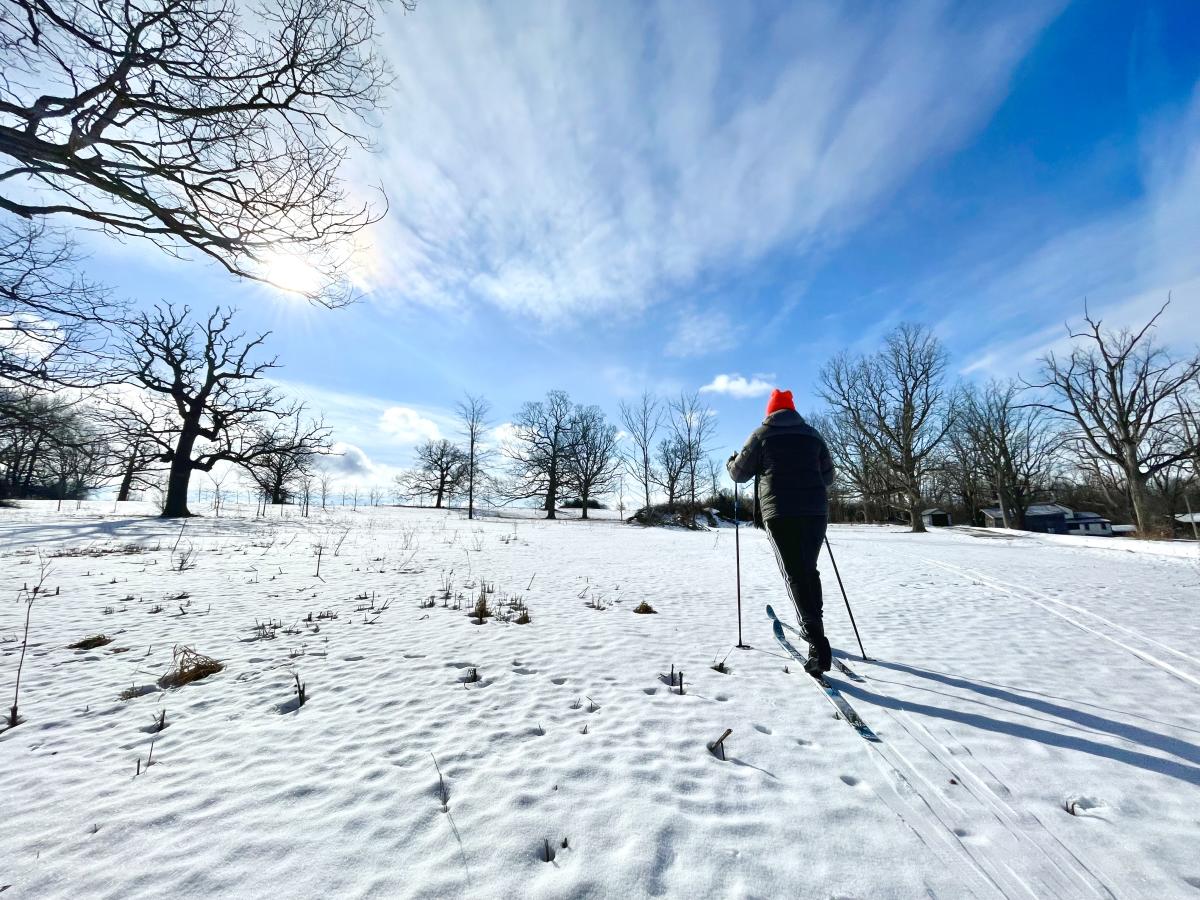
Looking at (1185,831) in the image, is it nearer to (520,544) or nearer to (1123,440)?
(520,544)

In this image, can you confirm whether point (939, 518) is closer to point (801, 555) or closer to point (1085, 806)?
point (801, 555)

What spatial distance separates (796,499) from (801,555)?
1.71ft

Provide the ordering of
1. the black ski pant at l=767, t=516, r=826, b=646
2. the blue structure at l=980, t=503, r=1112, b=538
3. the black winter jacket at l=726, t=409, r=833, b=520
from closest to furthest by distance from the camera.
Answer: the black ski pant at l=767, t=516, r=826, b=646 → the black winter jacket at l=726, t=409, r=833, b=520 → the blue structure at l=980, t=503, r=1112, b=538

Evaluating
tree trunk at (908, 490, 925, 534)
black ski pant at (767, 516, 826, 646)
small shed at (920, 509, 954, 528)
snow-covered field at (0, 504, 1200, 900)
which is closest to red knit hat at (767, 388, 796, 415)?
black ski pant at (767, 516, 826, 646)

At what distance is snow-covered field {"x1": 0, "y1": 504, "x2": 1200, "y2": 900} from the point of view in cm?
167

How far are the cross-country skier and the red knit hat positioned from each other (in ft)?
0.67

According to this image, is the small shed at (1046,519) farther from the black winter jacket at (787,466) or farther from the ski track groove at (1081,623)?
the black winter jacket at (787,466)

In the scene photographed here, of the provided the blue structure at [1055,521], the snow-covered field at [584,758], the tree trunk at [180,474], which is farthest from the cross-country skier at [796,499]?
the blue structure at [1055,521]

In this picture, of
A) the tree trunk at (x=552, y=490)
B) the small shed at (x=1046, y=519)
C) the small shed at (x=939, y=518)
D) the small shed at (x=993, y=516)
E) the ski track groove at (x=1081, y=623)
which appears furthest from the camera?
the small shed at (x=939, y=518)

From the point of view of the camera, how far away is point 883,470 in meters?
27.4

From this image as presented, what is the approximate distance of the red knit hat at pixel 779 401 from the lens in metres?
4.63

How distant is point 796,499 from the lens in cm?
410

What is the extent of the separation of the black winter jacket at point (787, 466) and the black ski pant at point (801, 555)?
0.28ft

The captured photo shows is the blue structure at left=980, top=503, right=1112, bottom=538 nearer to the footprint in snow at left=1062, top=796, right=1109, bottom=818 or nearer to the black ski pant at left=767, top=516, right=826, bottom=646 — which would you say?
the black ski pant at left=767, top=516, right=826, bottom=646
